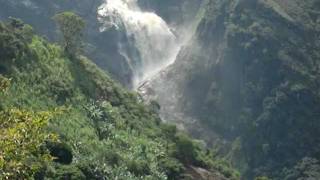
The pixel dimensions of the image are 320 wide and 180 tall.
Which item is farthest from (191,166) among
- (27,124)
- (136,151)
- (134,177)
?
(27,124)

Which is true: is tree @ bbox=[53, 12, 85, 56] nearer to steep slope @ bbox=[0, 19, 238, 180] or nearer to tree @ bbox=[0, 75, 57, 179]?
steep slope @ bbox=[0, 19, 238, 180]

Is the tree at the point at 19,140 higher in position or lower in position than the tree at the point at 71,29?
lower

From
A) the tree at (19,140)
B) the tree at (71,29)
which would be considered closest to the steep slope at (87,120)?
the tree at (71,29)

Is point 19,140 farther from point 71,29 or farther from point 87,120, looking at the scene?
point 71,29

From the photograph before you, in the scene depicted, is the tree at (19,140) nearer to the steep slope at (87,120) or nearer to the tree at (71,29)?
the steep slope at (87,120)

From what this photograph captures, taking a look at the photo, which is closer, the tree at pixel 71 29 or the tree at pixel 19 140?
the tree at pixel 19 140

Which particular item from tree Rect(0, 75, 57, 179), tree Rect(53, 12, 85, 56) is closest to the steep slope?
tree Rect(53, 12, 85, 56)

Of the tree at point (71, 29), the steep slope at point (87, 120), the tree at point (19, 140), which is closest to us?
the tree at point (19, 140)

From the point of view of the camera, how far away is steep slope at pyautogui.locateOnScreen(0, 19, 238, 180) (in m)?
64.9

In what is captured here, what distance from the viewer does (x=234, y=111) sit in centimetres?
19925

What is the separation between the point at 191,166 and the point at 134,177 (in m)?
24.9

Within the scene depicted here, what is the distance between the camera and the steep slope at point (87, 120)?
6494cm

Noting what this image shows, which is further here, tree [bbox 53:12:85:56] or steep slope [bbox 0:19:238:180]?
tree [bbox 53:12:85:56]

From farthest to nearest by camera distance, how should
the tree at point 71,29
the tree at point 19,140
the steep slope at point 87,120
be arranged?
the tree at point 71,29, the steep slope at point 87,120, the tree at point 19,140
